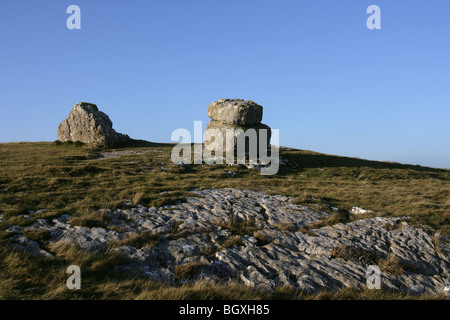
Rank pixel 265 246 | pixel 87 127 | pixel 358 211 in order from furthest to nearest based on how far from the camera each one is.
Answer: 1. pixel 87 127
2. pixel 358 211
3. pixel 265 246

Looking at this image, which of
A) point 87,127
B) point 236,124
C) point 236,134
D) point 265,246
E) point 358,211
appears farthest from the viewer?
point 87,127

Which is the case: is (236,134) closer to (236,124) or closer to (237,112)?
(236,124)

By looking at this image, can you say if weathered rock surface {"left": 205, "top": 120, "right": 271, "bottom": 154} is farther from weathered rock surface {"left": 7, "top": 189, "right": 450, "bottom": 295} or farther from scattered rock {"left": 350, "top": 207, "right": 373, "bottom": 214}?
weathered rock surface {"left": 7, "top": 189, "right": 450, "bottom": 295}

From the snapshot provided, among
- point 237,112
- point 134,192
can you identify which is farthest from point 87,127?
point 134,192

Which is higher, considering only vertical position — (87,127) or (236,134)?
(87,127)

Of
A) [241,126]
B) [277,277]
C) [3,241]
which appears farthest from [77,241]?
[241,126]

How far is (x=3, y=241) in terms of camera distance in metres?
10.8

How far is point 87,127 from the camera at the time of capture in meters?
41.2

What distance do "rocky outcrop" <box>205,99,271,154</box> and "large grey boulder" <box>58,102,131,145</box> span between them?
13456mm

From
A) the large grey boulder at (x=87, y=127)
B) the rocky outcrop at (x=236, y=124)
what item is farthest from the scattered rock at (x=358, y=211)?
the large grey boulder at (x=87, y=127)

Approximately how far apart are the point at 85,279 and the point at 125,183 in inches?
529

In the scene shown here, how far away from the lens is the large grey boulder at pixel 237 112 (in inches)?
1475

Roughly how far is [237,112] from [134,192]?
2123 centimetres
